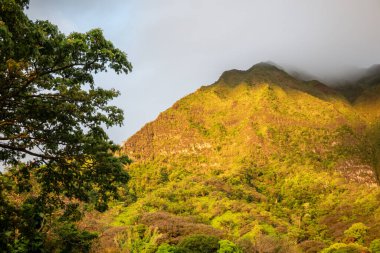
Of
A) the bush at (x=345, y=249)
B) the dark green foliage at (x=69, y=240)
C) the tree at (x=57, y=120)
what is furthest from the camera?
the bush at (x=345, y=249)

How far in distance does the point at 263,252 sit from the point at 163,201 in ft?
144

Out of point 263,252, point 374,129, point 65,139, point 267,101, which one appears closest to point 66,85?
point 65,139

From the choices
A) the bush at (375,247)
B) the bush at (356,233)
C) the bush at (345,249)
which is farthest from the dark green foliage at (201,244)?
the bush at (356,233)

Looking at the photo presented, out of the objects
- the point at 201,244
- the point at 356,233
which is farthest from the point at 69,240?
the point at 356,233

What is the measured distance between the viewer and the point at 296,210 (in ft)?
346

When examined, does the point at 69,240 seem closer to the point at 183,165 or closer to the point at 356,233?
the point at 356,233

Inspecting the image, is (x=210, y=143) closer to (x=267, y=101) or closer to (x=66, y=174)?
(x=267, y=101)

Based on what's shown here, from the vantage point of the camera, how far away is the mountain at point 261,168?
7594 cm

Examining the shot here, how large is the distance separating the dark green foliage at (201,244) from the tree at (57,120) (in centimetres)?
3950

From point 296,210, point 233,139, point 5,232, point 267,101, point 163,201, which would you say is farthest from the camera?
point 267,101

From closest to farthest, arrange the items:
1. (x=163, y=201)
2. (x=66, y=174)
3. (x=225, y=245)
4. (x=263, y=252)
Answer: (x=66, y=174) → (x=225, y=245) → (x=263, y=252) → (x=163, y=201)

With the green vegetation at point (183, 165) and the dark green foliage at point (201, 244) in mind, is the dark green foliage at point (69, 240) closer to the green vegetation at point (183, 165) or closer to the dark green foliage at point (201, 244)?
the green vegetation at point (183, 165)

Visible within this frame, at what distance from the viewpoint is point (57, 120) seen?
41.9ft

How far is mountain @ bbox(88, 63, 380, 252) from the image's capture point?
249 feet
